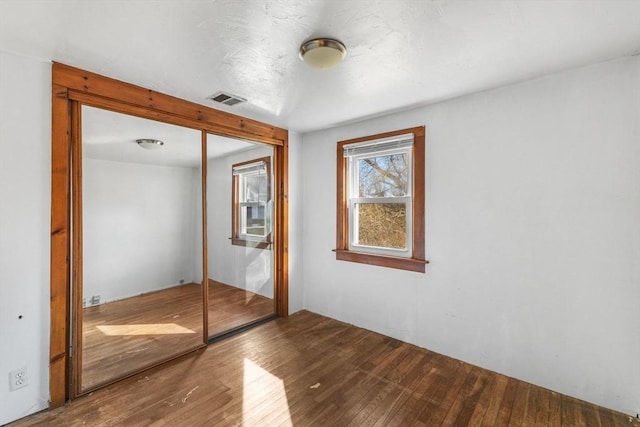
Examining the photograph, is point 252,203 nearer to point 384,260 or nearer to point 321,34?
point 384,260

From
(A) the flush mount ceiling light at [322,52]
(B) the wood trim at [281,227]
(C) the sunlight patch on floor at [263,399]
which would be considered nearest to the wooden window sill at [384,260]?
(B) the wood trim at [281,227]

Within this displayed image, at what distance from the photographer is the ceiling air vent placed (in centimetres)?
253

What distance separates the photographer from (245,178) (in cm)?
349

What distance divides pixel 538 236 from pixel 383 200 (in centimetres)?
138

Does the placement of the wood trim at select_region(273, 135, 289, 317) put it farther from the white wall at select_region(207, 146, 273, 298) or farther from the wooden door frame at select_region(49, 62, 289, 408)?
the wooden door frame at select_region(49, 62, 289, 408)

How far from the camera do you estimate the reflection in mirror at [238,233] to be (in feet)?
10.2

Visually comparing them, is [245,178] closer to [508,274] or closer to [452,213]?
[452,213]

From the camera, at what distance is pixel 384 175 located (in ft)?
10.3

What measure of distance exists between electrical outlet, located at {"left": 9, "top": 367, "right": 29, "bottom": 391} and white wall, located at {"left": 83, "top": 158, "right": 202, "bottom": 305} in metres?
0.55

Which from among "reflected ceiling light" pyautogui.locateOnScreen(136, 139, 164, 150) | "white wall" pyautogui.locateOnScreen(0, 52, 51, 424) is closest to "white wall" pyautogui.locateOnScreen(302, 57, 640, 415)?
"reflected ceiling light" pyautogui.locateOnScreen(136, 139, 164, 150)

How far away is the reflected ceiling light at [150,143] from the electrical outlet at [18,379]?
1.90 m

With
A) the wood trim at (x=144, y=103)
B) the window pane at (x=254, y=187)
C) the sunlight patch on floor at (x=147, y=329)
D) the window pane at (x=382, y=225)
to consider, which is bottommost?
the sunlight patch on floor at (x=147, y=329)

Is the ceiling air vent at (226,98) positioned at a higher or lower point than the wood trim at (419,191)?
higher

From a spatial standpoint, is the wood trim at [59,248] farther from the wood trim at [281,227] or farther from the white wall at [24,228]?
the wood trim at [281,227]
